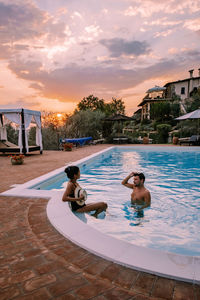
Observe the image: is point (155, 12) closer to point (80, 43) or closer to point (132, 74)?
point (80, 43)

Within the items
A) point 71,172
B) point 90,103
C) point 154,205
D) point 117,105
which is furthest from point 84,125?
point 117,105

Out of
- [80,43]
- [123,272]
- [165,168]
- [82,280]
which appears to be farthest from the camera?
[80,43]

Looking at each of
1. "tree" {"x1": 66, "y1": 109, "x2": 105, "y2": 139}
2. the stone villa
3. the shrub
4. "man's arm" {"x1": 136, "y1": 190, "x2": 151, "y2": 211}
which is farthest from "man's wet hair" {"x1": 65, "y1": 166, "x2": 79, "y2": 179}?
the stone villa

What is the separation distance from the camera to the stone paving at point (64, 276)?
1636 mm

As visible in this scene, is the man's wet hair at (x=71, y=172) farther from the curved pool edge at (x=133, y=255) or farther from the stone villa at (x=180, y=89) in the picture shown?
the stone villa at (x=180, y=89)

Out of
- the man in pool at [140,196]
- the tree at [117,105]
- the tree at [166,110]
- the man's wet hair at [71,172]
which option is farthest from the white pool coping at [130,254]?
the tree at [117,105]


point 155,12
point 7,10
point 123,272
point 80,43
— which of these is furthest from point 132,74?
point 123,272

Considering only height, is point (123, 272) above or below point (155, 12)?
below

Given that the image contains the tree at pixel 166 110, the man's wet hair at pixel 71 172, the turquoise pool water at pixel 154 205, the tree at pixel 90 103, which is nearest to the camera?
the man's wet hair at pixel 71 172

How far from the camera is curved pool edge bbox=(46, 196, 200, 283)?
6.19ft

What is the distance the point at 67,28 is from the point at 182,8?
734 centimetres

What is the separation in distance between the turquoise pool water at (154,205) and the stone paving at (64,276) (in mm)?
1424

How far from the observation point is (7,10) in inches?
400

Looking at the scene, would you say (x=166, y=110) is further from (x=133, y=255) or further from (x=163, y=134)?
(x=133, y=255)
